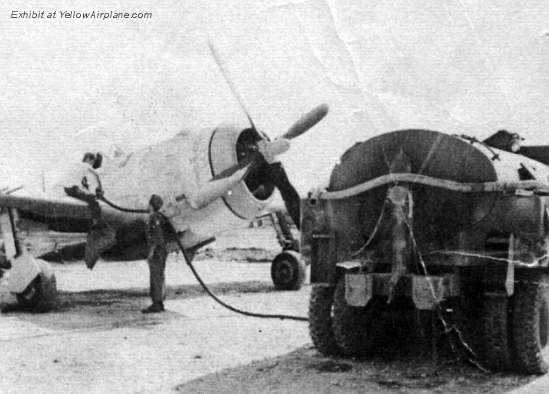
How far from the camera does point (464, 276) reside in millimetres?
5086

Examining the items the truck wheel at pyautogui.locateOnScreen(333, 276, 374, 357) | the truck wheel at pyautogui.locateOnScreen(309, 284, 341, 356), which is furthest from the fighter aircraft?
the truck wheel at pyautogui.locateOnScreen(333, 276, 374, 357)

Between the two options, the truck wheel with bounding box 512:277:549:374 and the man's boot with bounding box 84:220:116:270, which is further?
the man's boot with bounding box 84:220:116:270

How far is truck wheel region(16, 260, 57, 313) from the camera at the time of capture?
30.7 feet

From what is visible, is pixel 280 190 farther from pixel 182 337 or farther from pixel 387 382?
pixel 387 382

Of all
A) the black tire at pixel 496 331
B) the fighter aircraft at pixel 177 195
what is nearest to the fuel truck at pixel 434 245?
the black tire at pixel 496 331

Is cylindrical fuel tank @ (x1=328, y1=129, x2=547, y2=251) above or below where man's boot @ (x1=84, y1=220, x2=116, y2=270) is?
above

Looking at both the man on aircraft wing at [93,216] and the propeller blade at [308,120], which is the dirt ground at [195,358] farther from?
the propeller blade at [308,120]

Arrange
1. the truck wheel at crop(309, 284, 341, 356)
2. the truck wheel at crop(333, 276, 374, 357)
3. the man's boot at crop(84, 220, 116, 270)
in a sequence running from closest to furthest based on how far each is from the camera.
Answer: the truck wheel at crop(333, 276, 374, 357), the truck wheel at crop(309, 284, 341, 356), the man's boot at crop(84, 220, 116, 270)

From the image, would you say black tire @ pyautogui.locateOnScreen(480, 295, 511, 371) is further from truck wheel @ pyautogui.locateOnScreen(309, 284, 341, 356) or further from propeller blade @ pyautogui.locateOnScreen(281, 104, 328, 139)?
propeller blade @ pyautogui.locateOnScreen(281, 104, 328, 139)

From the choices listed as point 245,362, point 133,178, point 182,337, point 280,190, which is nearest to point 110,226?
point 133,178

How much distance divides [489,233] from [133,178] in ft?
22.8

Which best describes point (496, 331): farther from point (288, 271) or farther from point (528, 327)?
point (288, 271)

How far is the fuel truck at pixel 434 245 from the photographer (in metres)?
4.75

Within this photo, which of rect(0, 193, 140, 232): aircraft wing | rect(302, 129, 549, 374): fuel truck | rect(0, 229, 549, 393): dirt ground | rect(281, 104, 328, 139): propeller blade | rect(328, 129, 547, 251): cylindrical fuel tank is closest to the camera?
rect(0, 229, 549, 393): dirt ground
